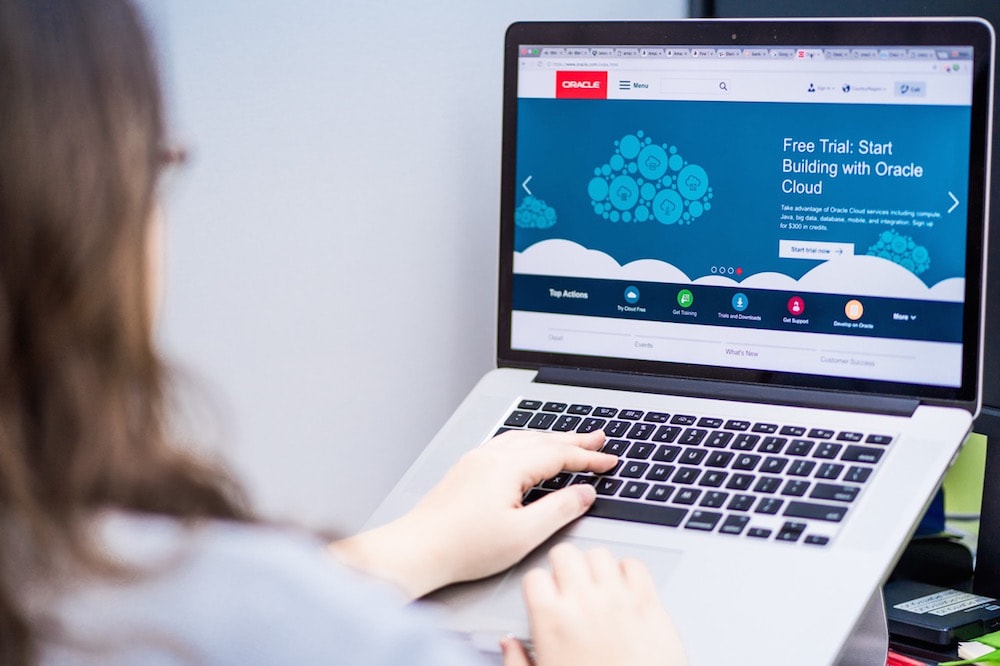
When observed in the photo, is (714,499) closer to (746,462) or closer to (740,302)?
(746,462)

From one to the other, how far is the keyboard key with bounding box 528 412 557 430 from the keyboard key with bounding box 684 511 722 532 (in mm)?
164

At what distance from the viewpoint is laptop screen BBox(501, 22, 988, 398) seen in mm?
766

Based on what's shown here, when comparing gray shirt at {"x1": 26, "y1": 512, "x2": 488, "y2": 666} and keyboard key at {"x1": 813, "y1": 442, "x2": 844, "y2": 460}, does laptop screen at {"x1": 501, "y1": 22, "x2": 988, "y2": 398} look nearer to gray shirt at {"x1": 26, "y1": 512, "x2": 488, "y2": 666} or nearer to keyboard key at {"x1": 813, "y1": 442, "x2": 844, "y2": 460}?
keyboard key at {"x1": 813, "y1": 442, "x2": 844, "y2": 460}

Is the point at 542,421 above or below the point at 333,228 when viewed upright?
below

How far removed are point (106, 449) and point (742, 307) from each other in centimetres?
55

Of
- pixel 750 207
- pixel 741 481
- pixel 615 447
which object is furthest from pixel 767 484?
pixel 750 207

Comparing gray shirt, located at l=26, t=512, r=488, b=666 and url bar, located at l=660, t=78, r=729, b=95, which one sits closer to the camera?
gray shirt, located at l=26, t=512, r=488, b=666

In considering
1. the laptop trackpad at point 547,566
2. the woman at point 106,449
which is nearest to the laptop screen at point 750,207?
the laptop trackpad at point 547,566

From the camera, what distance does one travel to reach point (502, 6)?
0.93 meters

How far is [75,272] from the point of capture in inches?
15.6

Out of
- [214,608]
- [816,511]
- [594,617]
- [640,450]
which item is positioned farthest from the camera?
[640,450]

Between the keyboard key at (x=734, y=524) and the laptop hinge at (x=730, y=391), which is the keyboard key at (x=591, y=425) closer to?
the laptop hinge at (x=730, y=391)

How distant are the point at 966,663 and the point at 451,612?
0.38 meters

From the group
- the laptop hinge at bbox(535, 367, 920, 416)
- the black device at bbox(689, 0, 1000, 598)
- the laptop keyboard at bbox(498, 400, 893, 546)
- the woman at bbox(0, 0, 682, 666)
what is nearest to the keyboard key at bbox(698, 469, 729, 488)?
the laptop keyboard at bbox(498, 400, 893, 546)
